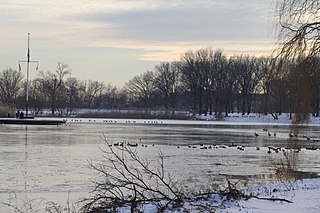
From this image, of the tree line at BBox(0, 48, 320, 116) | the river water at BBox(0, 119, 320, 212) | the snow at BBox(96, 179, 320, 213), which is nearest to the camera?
the snow at BBox(96, 179, 320, 213)

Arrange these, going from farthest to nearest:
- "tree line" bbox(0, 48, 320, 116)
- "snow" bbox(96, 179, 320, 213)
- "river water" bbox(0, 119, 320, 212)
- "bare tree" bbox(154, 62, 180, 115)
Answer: "bare tree" bbox(154, 62, 180, 115), "tree line" bbox(0, 48, 320, 116), "river water" bbox(0, 119, 320, 212), "snow" bbox(96, 179, 320, 213)

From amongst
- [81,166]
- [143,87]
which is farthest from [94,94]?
[81,166]

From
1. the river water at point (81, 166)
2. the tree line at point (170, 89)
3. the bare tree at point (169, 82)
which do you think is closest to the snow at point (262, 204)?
the river water at point (81, 166)

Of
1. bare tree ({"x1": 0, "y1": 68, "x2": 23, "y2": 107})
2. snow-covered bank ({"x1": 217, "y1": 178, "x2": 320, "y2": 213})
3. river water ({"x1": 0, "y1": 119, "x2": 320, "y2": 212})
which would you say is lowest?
river water ({"x1": 0, "y1": 119, "x2": 320, "y2": 212})

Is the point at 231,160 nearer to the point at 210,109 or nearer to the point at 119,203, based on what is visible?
the point at 119,203

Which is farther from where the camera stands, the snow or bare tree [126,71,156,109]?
bare tree [126,71,156,109]

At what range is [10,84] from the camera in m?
121

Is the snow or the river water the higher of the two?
the snow

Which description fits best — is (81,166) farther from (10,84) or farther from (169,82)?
(10,84)

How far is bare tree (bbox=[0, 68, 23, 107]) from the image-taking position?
4515 inches

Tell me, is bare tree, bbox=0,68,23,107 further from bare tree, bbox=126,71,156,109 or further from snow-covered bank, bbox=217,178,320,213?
snow-covered bank, bbox=217,178,320,213

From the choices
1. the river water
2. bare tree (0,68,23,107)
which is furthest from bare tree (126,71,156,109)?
the river water

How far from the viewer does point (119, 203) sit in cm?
883

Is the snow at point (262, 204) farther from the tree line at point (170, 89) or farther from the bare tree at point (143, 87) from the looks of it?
the bare tree at point (143, 87)
